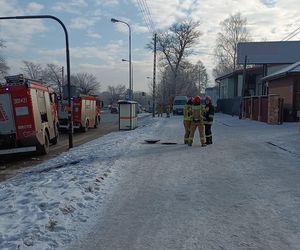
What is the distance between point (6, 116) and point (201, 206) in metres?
10.6

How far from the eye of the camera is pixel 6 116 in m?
15.8

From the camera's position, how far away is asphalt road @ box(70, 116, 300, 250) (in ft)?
18.6

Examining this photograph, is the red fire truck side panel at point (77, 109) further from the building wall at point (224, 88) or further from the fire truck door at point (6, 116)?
the building wall at point (224, 88)

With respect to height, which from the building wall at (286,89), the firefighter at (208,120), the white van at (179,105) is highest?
the building wall at (286,89)

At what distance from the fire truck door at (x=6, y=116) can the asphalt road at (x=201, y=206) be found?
5.50 m

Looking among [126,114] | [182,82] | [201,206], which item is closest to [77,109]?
[126,114]

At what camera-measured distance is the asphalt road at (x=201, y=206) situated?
18.6 feet

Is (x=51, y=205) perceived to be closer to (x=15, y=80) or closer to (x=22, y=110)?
(x=22, y=110)

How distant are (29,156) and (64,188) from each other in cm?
978

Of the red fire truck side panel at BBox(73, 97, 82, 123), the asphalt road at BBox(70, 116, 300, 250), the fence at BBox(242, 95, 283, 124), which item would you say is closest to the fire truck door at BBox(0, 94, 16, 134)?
the asphalt road at BBox(70, 116, 300, 250)

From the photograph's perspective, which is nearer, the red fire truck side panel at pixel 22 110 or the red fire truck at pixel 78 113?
the red fire truck side panel at pixel 22 110

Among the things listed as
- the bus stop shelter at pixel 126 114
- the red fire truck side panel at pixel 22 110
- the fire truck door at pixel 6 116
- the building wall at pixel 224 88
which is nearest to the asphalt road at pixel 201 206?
the red fire truck side panel at pixel 22 110

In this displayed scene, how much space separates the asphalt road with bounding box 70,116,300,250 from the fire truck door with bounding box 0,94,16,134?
18.0ft

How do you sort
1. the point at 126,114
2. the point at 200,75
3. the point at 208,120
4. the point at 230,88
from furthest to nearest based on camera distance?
the point at 200,75
the point at 230,88
the point at 126,114
the point at 208,120
